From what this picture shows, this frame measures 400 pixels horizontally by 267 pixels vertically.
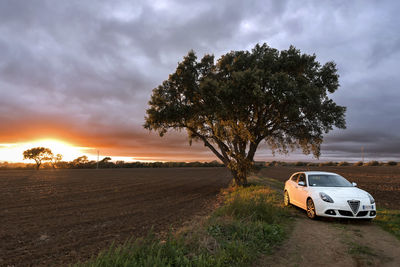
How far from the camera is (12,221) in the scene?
9.81 m

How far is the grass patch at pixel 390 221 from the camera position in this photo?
7.19 metres

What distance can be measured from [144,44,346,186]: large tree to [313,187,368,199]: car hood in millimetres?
8566

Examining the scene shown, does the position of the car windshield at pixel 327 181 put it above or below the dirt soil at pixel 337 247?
above

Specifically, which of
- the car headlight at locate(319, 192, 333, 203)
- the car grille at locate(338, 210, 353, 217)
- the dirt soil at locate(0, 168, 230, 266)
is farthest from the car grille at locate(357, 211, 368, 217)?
the dirt soil at locate(0, 168, 230, 266)

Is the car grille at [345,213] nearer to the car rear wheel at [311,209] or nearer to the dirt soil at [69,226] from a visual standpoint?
the car rear wheel at [311,209]

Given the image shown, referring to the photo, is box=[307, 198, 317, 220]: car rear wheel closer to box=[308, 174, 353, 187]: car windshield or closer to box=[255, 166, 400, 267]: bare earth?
box=[255, 166, 400, 267]: bare earth

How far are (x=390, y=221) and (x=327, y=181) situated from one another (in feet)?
7.76

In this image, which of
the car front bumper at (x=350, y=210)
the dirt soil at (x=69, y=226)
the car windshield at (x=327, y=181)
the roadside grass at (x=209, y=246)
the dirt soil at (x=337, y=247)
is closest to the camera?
the roadside grass at (x=209, y=246)

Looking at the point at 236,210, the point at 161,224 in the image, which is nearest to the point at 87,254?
the point at 161,224

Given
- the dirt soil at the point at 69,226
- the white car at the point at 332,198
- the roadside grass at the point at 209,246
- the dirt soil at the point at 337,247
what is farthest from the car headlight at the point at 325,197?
the dirt soil at the point at 69,226

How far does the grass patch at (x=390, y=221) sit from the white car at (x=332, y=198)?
502 millimetres

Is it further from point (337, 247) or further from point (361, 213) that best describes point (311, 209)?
point (337, 247)

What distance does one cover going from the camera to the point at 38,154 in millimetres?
86188

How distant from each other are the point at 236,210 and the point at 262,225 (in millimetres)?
1638
